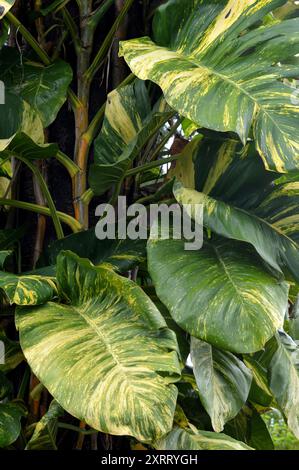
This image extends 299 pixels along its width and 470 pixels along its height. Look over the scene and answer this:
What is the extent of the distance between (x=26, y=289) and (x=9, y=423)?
0.24m

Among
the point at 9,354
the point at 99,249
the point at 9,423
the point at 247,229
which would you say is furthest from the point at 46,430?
the point at 247,229

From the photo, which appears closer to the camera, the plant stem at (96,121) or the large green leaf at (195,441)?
the large green leaf at (195,441)

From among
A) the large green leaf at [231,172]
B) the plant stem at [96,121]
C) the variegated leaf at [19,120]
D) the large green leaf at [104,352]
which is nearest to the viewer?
the large green leaf at [104,352]

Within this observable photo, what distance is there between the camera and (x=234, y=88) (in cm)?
101

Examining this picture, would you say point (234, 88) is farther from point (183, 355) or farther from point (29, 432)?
point (29, 432)

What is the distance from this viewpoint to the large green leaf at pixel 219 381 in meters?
1.03

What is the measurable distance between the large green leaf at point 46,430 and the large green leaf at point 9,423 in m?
0.03

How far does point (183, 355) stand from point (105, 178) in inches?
13.5

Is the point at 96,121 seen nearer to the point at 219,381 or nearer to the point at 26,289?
the point at 26,289

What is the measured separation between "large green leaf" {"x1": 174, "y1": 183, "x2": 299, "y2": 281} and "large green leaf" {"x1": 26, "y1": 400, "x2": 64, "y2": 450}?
1.25 ft

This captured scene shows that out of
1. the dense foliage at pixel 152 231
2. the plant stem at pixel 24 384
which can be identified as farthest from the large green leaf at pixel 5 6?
the plant stem at pixel 24 384

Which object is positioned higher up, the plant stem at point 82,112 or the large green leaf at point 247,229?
the plant stem at point 82,112

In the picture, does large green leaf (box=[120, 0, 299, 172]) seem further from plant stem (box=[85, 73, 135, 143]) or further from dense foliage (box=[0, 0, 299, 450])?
plant stem (box=[85, 73, 135, 143])

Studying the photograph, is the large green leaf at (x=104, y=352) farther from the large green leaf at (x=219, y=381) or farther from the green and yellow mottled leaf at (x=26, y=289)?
the large green leaf at (x=219, y=381)
